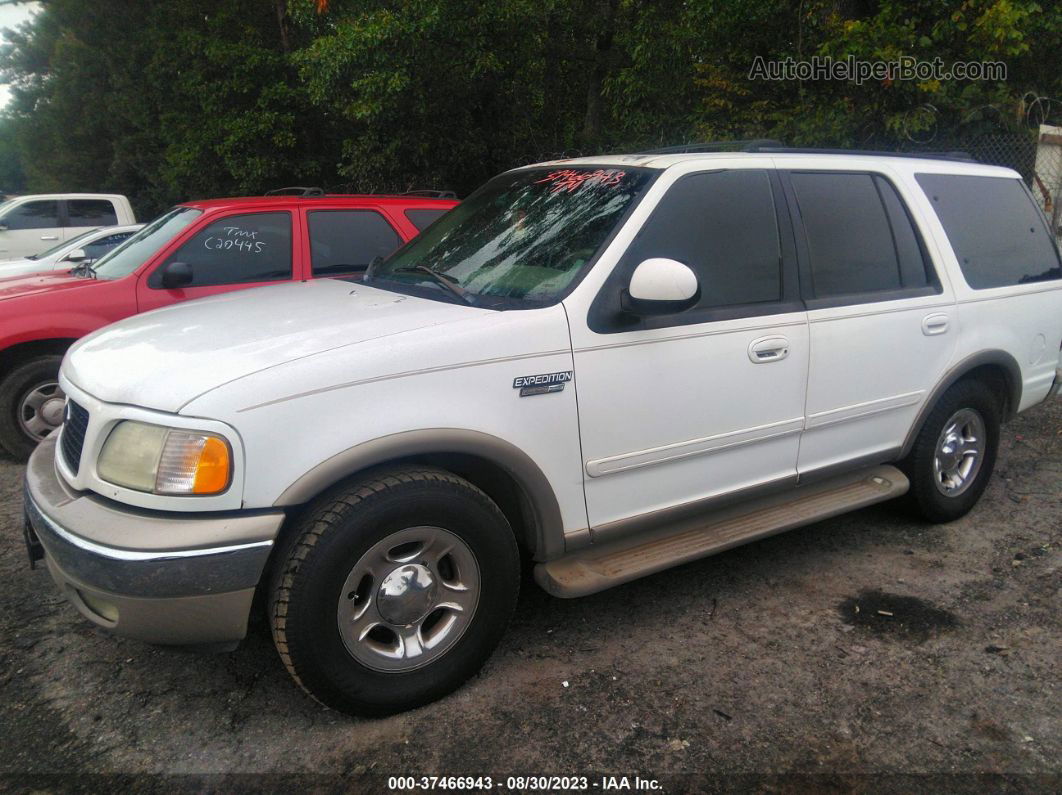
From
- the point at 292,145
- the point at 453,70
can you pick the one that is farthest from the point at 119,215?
the point at 453,70

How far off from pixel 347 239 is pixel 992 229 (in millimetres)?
4118

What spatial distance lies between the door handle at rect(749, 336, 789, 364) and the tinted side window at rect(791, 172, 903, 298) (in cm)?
38

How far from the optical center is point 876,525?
177 inches

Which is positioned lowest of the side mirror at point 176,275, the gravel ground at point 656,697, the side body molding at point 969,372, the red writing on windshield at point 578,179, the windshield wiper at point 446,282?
the gravel ground at point 656,697

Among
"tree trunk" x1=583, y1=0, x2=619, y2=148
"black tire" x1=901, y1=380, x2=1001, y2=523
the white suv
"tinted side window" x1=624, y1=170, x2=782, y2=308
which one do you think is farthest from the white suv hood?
"tree trunk" x1=583, y1=0, x2=619, y2=148

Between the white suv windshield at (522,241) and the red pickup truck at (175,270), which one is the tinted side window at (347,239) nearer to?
the red pickup truck at (175,270)

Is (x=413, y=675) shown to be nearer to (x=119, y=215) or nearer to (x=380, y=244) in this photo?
(x=380, y=244)

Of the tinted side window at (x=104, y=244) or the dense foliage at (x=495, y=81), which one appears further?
the tinted side window at (x=104, y=244)

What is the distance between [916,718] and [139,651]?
2.85 meters

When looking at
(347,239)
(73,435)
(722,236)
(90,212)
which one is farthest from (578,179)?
(90,212)

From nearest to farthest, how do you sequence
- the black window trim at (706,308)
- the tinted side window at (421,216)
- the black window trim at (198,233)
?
the black window trim at (706,308) < the black window trim at (198,233) < the tinted side window at (421,216)

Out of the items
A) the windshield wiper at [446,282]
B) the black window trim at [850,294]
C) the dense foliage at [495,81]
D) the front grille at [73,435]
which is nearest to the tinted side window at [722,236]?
the black window trim at [850,294]

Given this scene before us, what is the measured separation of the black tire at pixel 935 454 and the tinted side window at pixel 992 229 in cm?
58

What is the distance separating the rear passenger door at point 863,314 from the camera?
3602mm
